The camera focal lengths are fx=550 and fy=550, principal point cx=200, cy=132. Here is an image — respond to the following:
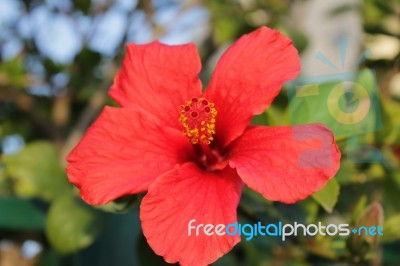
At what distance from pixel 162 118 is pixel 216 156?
8cm

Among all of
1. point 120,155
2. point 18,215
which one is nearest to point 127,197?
point 120,155

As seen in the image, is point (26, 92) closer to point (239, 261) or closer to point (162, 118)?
point (239, 261)

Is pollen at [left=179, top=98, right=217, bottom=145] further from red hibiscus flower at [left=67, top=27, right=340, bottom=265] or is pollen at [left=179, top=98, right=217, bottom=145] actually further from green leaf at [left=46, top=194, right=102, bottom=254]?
green leaf at [left=46, top=194, right=102, bottom=254]

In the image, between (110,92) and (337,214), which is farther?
(337,214)

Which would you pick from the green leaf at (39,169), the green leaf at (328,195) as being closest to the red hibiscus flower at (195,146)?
the green leaf at (328,195)

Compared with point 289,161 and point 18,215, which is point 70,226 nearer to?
point 18,215

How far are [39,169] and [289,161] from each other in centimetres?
66

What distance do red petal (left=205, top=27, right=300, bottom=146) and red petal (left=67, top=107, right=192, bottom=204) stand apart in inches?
2.7

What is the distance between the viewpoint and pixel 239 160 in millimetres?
604

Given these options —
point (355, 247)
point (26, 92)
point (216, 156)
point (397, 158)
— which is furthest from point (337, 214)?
point (26, 92)

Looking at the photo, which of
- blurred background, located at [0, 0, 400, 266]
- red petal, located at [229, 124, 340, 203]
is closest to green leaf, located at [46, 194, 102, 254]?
blurred background, located at [0, 0, 400, 266]

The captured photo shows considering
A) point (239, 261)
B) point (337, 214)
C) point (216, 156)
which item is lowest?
point (239, 261)

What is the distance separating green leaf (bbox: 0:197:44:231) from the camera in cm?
103

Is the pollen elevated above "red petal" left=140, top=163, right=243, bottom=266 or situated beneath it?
elevated above
